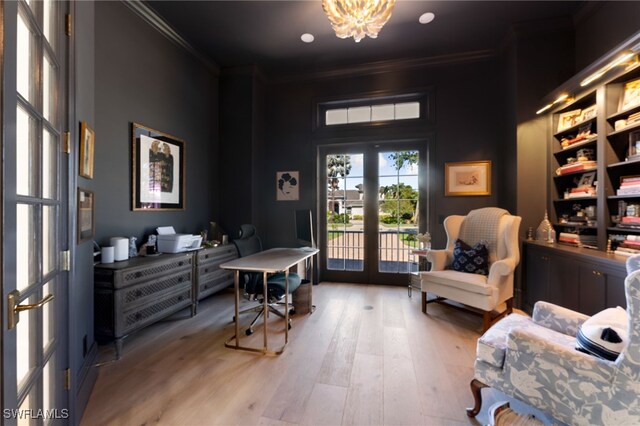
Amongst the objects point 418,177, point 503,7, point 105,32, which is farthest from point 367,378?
point 503,7

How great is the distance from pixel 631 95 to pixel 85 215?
4473 millimetres

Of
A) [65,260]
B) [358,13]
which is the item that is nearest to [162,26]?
[358,13]

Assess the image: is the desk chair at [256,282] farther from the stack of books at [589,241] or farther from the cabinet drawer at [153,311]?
the stack of books at [589,241]

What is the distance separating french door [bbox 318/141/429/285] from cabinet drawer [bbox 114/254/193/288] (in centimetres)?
216

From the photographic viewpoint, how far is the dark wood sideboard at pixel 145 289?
2.06m

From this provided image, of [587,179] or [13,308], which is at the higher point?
[587,179]

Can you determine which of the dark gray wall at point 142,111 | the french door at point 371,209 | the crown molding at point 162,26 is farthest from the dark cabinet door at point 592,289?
the crown molding at point 162,26

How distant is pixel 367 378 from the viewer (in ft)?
5.99

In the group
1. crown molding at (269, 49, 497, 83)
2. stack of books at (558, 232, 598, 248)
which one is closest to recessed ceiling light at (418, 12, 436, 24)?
crown molding at (269, 49, 497, 83)

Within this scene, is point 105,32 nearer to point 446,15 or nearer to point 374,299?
point 446,15

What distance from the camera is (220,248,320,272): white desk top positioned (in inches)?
85.5

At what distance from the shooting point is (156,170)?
304 centimetres

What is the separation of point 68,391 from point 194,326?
1387mm

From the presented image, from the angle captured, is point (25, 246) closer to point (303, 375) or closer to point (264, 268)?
point (264, 268)
